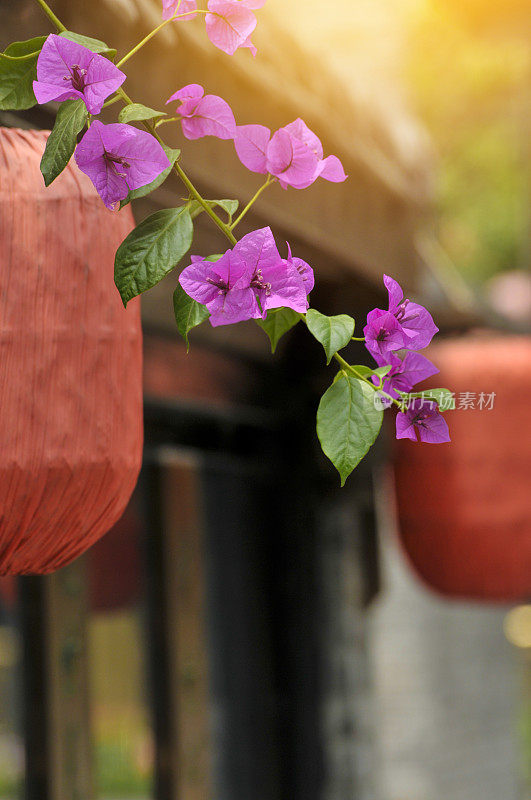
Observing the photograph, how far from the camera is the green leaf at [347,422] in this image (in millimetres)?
521

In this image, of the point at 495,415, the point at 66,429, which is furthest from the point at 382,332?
the point at 495,415

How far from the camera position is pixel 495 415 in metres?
1.94

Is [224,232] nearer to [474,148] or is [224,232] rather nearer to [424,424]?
[424,424]

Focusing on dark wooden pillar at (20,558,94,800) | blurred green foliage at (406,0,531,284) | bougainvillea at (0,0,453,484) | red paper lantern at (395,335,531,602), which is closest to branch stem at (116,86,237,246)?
bougainvillea at (0,0,453,484)

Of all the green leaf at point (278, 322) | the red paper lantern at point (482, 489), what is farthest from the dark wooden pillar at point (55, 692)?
the green leaf at point (278, 322)

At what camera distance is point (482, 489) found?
76.5 inches

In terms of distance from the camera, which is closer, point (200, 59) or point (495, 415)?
point (200, 59)

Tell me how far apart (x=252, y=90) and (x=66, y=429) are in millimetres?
1003

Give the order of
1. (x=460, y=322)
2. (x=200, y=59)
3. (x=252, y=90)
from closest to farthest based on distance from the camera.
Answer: (x=200, y=59), (x=252, y=90), (x=460, y=322)

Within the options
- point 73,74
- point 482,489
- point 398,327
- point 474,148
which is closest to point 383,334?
point 398,327

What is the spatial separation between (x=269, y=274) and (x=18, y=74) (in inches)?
7.5

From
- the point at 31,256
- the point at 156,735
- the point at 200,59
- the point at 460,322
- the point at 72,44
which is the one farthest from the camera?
the point at 460,322

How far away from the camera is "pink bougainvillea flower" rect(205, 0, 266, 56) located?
21.6 inches

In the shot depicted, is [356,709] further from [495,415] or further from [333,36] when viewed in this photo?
[333,36]
